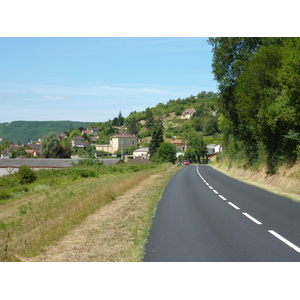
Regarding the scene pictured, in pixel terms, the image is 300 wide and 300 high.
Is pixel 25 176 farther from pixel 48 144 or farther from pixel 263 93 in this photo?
pixel 48 144

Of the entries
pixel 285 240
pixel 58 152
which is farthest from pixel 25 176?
pixel 58 152

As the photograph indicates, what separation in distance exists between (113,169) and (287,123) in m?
40.5

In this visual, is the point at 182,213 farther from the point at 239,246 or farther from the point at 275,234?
the point at 239,246

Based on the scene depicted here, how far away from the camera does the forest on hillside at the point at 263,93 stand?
837 inches

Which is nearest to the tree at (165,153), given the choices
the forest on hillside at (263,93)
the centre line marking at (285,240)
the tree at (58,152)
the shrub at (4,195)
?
the tree at (58,152)

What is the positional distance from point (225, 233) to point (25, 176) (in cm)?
4613

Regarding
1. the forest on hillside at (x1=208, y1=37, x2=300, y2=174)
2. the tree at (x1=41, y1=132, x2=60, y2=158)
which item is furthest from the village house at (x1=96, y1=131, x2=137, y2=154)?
the forest on hillside at (x1=208, y1=37, x2=300, y2=174)

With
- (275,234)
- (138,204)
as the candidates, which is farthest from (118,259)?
(138,204)

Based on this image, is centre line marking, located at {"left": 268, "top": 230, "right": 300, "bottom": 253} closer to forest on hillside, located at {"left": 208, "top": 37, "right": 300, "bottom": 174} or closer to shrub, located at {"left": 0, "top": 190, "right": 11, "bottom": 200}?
forest on hillside, located at {"left": 208, "top": 37, "right": 300, "bottom": 174}

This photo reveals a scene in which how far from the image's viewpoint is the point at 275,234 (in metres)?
9.12

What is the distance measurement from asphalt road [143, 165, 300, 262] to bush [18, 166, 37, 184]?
39.3 metres

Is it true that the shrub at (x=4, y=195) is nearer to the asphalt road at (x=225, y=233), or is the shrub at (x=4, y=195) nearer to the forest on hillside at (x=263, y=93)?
the forest on hillside at (x=263, y=93)

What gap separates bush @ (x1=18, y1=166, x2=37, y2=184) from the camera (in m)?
50.8

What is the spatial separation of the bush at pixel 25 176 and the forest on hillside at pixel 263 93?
27.7 metres
